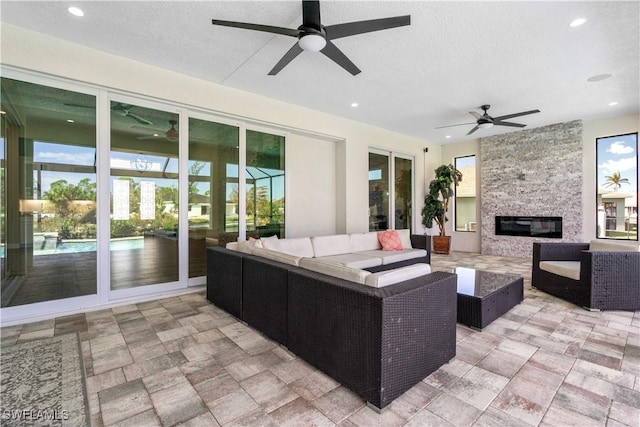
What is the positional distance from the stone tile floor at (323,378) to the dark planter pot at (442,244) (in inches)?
170

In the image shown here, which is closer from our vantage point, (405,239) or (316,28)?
(316,28)

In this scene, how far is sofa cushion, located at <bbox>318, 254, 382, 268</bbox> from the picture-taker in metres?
4.01

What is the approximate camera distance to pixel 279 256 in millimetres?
2650

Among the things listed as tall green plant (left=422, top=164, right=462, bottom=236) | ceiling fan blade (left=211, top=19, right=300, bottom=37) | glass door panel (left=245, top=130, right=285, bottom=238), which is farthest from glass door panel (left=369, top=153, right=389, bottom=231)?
ceiling fan blade (left=211, top=19, right=300, bottom=37)

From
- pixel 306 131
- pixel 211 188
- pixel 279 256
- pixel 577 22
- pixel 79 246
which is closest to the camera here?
pixel 279 256

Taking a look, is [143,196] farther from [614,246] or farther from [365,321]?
[614,246]

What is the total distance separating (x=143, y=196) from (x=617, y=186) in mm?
8696

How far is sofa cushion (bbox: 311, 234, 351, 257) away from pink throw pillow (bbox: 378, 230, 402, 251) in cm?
70

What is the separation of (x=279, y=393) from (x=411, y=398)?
2.76 ft

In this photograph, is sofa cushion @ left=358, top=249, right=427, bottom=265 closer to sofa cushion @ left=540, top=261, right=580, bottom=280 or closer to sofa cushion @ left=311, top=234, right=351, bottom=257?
sofa cushion @ left=311, top=234, right=351, bottom=257

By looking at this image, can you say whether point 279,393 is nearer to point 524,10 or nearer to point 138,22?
point 138,22

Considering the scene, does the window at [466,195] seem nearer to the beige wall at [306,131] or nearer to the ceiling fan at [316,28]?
the beige wall at [306,131]

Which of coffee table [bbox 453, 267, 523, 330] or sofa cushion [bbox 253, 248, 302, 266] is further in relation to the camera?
coffee table [bbox 453, 267, 523, 330]

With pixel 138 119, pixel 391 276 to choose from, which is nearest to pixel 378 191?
pixel 138 119
